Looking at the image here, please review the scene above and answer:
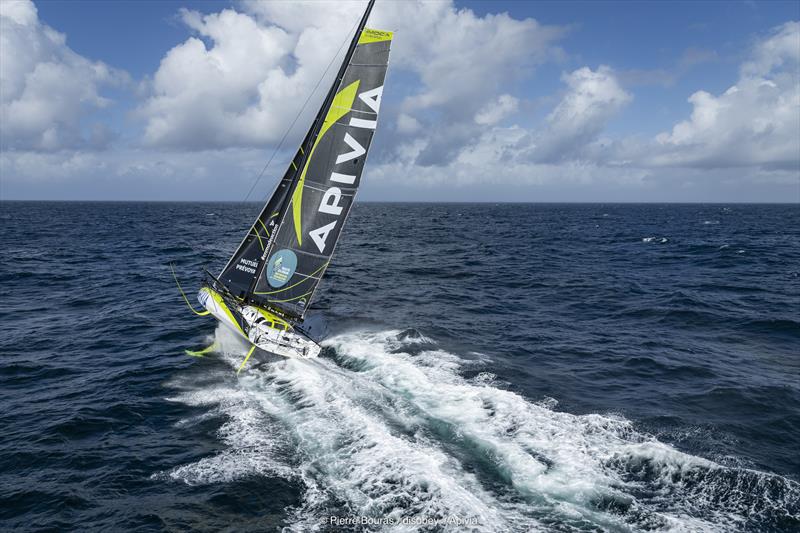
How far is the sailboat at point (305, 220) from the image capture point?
1445cm

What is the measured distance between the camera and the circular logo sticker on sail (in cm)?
1593

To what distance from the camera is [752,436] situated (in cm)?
1111

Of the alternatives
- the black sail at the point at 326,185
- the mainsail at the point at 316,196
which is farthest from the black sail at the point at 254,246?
the black sail at the point at 326,185

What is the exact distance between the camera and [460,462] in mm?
9398

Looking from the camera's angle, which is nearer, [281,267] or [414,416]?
[414,416]

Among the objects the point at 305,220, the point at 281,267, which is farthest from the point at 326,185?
the point at 281,267

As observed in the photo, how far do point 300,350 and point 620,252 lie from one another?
3826cm

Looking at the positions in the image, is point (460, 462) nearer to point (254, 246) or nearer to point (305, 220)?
point (305, 220)

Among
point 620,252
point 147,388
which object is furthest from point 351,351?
point 620,252

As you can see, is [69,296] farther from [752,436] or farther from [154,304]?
[752,436]

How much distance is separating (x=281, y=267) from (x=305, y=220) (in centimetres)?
189

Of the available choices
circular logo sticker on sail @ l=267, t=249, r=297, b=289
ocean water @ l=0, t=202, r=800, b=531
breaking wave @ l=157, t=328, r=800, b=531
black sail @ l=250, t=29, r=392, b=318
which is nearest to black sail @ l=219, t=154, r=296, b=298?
black sail @ l=250, t=29, r=392, b=318

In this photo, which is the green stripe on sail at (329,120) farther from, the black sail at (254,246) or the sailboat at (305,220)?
the black sail at (254,246)

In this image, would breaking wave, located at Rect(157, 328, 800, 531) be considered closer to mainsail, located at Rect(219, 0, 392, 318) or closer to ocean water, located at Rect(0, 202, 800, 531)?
ocean water, located at Rect(0, 202, 800, 531)
